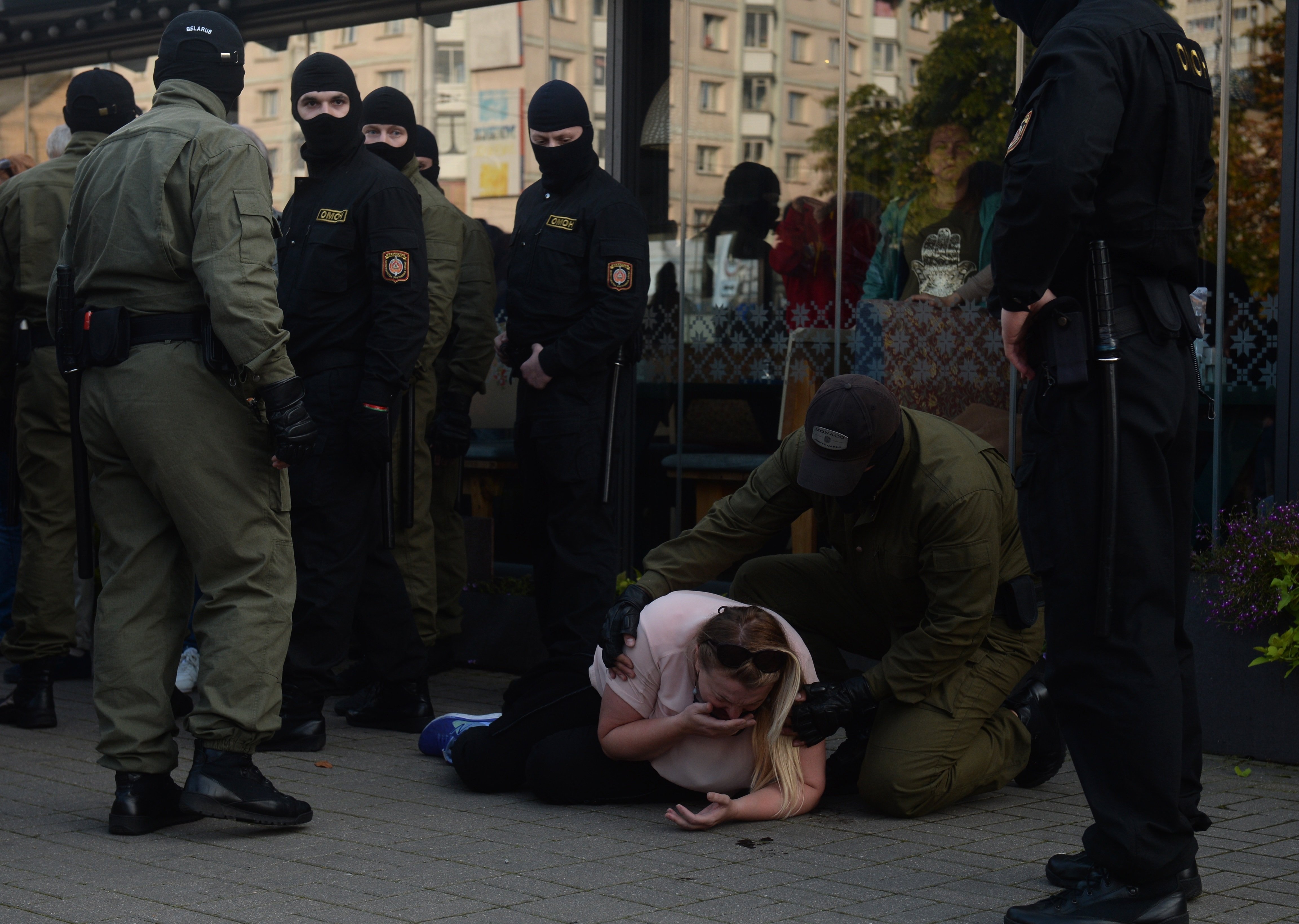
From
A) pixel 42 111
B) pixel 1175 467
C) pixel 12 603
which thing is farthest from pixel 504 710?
pixel 42 111

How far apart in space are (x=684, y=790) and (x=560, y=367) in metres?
1.88

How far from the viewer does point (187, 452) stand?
4.02 m

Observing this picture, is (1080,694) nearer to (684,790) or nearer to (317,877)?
(684,790)

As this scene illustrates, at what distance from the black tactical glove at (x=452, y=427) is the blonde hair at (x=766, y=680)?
2.38m

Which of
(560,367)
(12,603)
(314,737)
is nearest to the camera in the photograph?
(314,737)

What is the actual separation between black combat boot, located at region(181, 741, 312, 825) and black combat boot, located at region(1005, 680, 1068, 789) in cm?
211

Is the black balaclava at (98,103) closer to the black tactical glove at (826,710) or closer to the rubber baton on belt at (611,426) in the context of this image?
the rubber baton on belt at (611,426)

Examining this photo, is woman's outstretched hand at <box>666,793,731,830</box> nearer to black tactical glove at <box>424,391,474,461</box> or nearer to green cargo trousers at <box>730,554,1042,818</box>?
green cargo trousers at <box>730,554,1042,818</box>

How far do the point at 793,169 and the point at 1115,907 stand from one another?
4189mm

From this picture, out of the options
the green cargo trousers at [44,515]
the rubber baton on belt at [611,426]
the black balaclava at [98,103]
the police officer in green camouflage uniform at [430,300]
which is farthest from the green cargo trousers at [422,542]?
the black balaclava at [98,103]

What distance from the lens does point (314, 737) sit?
5.16m

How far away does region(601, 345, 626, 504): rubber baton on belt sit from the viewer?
230 inches

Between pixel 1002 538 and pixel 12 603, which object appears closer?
pixel 1002 538

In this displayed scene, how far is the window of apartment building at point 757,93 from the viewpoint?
6.79 m
